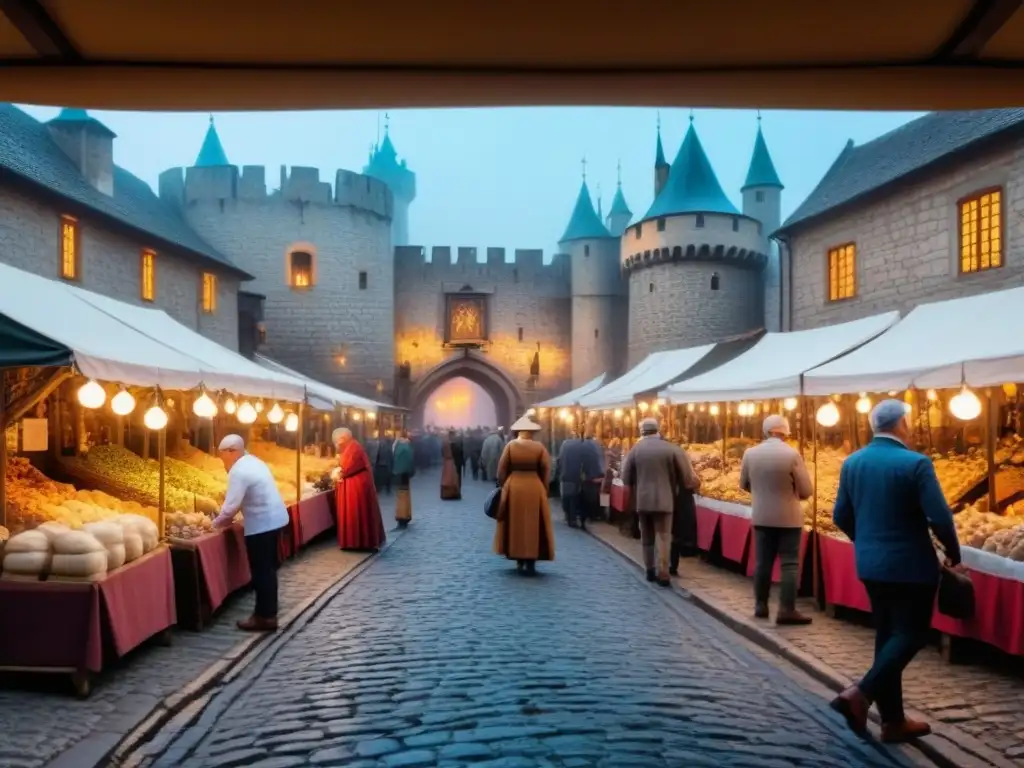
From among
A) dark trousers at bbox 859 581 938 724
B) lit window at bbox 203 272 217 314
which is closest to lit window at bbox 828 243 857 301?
lit window at bbox 203 272 217 314

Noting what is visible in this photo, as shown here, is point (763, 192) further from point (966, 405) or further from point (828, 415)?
point (966, 405)

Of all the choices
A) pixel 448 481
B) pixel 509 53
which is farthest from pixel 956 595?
pixel 448 481

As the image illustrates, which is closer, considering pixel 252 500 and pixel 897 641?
pixel 897 641

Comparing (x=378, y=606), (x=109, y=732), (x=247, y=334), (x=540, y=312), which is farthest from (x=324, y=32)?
(x=540, y=312)

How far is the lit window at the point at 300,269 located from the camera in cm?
3619

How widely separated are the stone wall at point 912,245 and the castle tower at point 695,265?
12.0m

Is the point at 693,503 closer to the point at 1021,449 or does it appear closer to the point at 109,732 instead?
the point at 1021,449

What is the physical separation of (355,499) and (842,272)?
43.6 feet

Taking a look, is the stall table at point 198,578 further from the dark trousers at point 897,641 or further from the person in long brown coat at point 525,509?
the dark trousers at point 897,641

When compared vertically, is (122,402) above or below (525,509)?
above

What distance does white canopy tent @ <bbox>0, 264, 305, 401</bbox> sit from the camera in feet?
21.7

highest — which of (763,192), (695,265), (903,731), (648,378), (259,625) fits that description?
(763,192)

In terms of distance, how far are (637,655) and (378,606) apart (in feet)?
8.94

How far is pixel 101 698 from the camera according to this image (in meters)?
5.47
